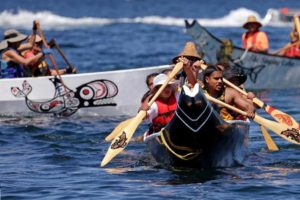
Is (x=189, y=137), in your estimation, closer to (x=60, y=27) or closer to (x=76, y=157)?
(x=76, y=157)

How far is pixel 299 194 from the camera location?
398 inches

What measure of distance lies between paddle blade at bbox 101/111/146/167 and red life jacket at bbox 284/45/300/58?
944 cm

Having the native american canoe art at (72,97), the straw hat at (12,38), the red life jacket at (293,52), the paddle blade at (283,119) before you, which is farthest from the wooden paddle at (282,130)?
the red life jacket at (293,52)

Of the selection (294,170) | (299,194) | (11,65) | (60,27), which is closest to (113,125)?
(11,65)

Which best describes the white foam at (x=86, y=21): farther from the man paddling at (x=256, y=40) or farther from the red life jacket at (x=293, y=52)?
the man paddling at (x=256, y=40)

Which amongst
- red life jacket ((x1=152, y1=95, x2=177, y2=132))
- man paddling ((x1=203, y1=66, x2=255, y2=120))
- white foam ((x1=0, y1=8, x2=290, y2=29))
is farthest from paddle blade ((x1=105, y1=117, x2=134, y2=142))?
white foam ((x1=0, y1=8, x2=290, y2=29))

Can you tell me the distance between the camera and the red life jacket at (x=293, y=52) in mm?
20019

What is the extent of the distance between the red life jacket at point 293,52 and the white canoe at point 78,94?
5142 mm

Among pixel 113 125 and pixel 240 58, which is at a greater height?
pixel 240 58

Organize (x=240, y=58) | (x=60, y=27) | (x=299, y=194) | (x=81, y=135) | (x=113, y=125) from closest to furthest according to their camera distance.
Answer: (x=299, y=194), (x=81, y=135), (x=113, y=125), (x=240, y=58), (x=60, y=27)

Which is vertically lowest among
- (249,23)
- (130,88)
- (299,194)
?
(299,194)

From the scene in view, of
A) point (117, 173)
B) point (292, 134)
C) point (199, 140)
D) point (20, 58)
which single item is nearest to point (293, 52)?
point (20, 58)

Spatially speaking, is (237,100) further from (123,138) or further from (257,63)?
(257,63)

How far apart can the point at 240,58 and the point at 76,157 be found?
7643mm
